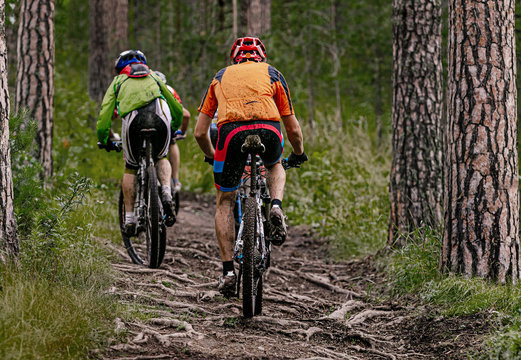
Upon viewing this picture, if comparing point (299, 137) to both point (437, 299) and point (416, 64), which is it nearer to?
point (437, 299)

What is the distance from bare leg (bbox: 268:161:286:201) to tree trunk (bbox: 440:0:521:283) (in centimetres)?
152

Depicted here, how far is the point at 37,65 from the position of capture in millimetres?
7988

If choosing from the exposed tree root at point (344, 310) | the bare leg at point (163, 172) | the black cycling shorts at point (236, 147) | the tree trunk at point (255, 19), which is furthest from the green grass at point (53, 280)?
the tree trunk at point (255, 19)

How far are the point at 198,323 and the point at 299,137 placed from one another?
181 cm

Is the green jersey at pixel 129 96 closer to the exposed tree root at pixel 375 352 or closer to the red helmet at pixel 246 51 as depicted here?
the red helmet at pixel 246 51

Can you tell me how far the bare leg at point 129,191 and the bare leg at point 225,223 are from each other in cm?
179

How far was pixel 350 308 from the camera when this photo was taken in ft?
18.5

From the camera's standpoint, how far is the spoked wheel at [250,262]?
4.62 metres

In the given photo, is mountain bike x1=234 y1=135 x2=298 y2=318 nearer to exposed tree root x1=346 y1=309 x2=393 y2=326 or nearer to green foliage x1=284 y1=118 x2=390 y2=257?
exposed tree root x1=346 y1=309 x2=393 y2=326

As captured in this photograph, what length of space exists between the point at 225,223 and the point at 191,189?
24.2 ft

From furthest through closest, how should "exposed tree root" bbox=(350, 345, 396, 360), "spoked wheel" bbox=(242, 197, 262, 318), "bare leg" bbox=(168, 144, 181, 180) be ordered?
1. "bare leg" bbox=(168, 144, 181, 180)
2. "spoked wheel" bbox=(242, 197, 262, 318)
3. "exposed tree root" bbox=(350, 345, 396, 360)

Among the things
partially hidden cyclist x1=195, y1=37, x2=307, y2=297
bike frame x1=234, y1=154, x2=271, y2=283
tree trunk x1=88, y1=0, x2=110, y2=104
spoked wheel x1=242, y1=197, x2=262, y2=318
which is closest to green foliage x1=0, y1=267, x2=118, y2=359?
spoked wheel x1=242, y1=197, x2=262, y2=318

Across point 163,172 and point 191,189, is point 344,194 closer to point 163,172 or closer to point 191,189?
point 191,189

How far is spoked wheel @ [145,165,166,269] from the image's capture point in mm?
6148
